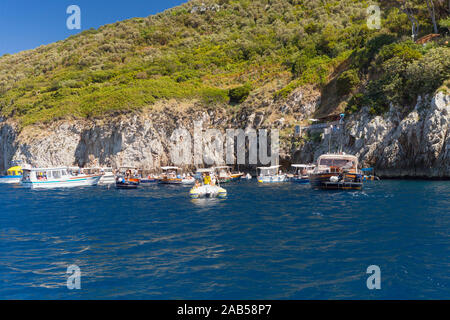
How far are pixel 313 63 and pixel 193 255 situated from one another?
74.3 metres

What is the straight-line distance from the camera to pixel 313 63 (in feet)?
261

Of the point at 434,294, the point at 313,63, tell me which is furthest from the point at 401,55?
the point at 434,294

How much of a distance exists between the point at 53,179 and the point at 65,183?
2.23m

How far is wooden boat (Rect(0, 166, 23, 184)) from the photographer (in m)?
73.2

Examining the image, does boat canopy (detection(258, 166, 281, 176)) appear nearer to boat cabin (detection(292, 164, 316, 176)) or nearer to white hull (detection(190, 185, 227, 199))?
boat cabin (detection(292, 164, 316, 176))

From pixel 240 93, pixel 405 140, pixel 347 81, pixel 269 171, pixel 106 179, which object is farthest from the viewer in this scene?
pixel 240 93

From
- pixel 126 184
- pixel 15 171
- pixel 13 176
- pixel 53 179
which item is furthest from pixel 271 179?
pixel 15 171

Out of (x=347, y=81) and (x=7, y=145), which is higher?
(x=347, y=81)

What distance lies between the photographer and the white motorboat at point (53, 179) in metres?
57.3

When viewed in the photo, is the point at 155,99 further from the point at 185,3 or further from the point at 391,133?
the point at 185,3

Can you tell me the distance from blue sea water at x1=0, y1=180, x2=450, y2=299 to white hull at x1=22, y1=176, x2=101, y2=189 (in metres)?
33.5

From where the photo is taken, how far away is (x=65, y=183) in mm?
58219

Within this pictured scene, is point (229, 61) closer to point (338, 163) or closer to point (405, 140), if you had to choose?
point (405, 140)
